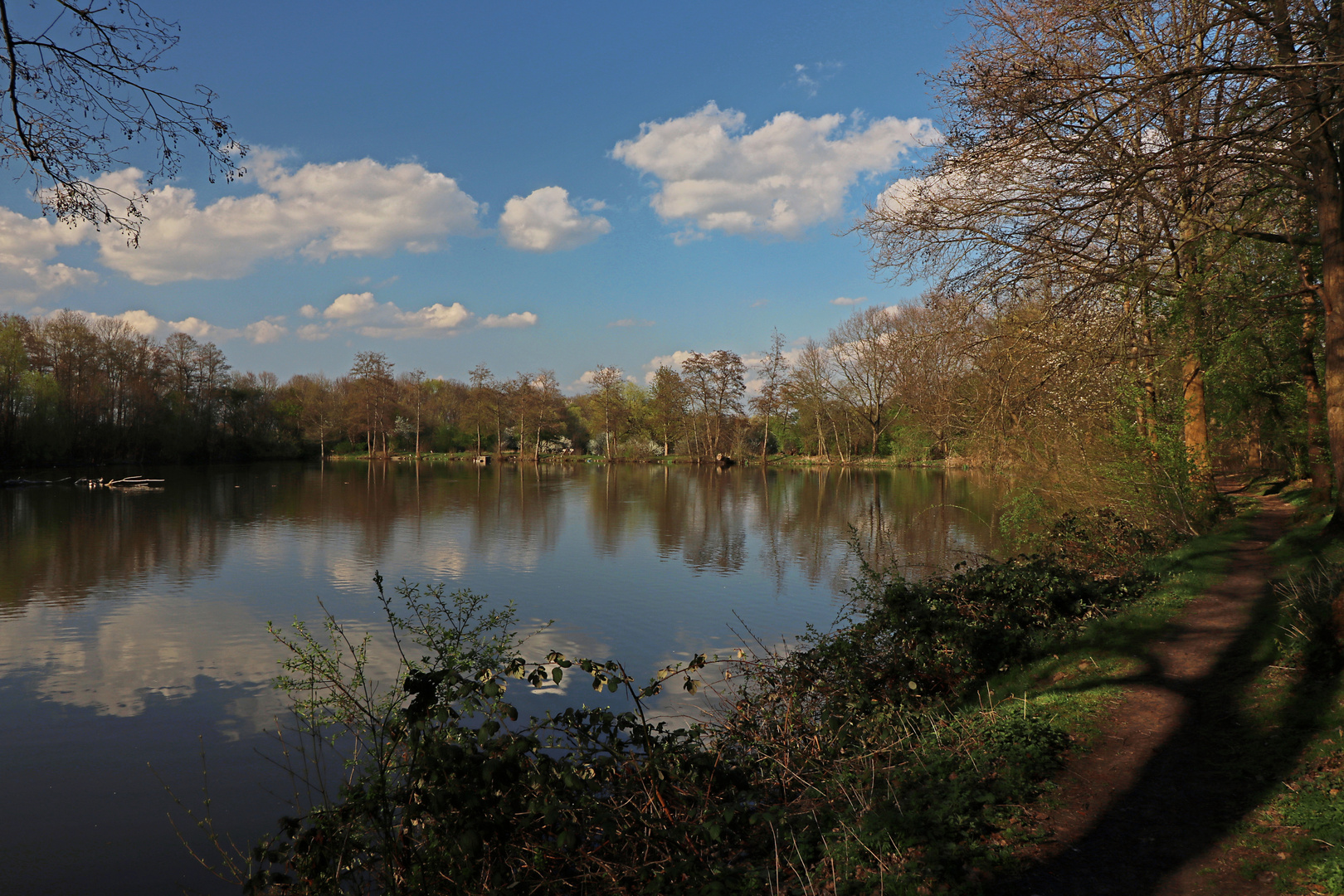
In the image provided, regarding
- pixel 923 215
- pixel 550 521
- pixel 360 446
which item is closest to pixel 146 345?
pixel 360 446

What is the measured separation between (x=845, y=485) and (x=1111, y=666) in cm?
3512

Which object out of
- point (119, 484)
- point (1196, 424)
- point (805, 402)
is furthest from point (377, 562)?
point (805, 402)

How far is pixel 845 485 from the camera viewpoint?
134 ft

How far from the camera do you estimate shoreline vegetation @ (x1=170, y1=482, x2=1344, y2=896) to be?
365 cm

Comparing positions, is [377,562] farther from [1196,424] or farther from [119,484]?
[119,484]

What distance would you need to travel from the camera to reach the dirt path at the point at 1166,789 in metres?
3.45

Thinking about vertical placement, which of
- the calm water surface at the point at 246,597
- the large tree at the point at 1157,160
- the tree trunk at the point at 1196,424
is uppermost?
the large tree at the point at 1157,160

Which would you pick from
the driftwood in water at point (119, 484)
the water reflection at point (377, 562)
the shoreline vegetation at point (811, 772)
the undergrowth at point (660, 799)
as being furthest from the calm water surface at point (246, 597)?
the driftwood in water at point (119, 484)

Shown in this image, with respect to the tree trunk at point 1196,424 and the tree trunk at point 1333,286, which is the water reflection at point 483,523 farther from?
the tree trunk at point 1333,286

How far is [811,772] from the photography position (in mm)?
5051

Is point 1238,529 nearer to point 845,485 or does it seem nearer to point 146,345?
point 845,485

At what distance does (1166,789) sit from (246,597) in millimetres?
13867

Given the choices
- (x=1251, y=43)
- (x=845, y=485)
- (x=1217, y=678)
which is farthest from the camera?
(x=845, y=485)

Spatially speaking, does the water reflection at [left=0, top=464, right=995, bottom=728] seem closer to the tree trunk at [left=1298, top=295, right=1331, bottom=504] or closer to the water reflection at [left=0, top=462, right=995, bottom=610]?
the water reflection at [left=0, top=462, right=995, bottom=610]
